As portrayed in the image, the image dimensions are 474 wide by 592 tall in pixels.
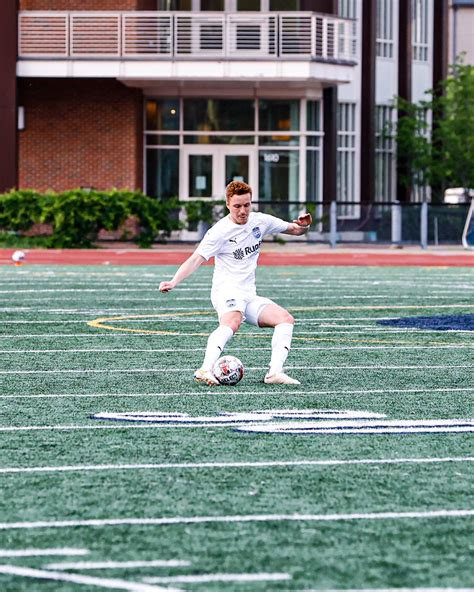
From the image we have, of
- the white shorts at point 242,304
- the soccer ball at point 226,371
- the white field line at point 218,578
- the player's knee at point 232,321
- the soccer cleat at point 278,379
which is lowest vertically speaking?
the white field line at point 218,578

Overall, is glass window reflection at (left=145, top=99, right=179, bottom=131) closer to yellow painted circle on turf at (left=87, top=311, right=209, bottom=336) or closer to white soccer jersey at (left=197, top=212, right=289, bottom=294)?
yellow painted circle on turf at (left=87, top=311, right=209, bottom=336)

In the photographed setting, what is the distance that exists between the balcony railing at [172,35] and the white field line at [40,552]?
3586cm

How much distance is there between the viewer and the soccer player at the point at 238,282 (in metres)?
12.8

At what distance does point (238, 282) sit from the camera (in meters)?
13.0

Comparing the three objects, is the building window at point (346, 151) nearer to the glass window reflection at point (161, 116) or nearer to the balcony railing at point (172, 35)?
the balcony railing at point (172, 35)

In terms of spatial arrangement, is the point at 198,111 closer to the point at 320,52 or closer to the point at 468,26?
the point at 320,52

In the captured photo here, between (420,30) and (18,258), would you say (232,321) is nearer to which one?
(18,258)

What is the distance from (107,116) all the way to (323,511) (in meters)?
37.0

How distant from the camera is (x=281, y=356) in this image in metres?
12.9

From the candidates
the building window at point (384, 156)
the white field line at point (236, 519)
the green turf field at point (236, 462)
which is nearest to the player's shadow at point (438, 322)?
the green turf field at point (236, 462)

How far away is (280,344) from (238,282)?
0.58 meters

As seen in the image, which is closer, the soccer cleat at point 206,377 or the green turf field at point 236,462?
the green turf field at point 236,462

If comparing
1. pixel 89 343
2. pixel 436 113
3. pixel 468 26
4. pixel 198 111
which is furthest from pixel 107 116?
pixel 89 343

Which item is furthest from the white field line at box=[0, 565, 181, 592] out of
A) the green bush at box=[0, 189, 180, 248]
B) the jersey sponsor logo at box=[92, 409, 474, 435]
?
the green bush at box=[0, 189, 180, 248]
